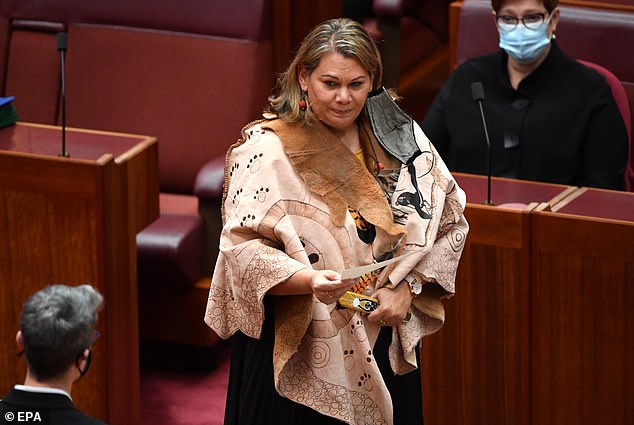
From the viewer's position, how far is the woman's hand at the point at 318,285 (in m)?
2.11

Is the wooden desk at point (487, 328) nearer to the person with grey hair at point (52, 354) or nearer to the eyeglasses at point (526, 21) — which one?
the eyeglasses at point (526, 21)

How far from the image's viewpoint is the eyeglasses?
11.0ft

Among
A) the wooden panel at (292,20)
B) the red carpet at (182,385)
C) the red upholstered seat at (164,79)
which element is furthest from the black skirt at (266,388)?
the wooden panel at (292,20)

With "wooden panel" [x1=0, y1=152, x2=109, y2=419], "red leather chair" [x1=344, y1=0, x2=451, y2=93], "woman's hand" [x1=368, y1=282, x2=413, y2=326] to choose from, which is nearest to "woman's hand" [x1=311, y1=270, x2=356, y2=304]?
"woman's hand" [x1=368, y1=282, x2=413, y2=326]

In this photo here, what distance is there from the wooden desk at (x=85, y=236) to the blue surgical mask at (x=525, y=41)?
0.92 metres

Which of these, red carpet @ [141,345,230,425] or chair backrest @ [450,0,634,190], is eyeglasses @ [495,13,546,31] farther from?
red carpet @ [141,345,230,425]

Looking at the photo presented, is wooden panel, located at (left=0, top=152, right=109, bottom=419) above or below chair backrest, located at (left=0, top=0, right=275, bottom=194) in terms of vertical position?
below

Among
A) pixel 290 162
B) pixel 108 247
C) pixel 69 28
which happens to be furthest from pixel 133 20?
pixel 290 162

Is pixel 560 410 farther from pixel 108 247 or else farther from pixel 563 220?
pixel 108 247

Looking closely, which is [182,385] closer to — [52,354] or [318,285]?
[318,285]

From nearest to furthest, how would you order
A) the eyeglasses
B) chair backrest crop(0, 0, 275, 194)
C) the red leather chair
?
the eyeglasses
chair backrest crop(0, 0, 275, 194)
the red leather chair

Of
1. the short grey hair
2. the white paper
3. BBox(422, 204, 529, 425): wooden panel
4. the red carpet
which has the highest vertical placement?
the white paper

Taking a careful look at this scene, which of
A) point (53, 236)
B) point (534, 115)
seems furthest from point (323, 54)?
point (534, 115)

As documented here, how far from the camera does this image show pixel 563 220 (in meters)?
2.93
